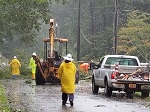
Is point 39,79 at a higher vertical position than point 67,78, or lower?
lower

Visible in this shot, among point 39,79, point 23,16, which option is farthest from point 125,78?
point 23,16

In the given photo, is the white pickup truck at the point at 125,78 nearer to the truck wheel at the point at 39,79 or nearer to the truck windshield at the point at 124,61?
the truck windshield at the point at 124,61

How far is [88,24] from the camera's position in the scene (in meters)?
87.2

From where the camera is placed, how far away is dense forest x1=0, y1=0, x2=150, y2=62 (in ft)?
126

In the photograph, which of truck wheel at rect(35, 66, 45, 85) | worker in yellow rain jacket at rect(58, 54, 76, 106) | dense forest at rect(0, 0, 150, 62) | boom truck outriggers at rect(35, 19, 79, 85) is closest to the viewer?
worker in yellow rain jacket at rect(58, 54, 76, 106)

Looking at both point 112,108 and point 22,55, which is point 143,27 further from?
point 112,108

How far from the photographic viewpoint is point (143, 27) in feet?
183

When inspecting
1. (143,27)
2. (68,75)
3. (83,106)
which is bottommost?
(83,106)

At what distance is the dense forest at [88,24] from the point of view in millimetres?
38531

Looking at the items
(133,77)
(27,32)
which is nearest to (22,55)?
(27,32)

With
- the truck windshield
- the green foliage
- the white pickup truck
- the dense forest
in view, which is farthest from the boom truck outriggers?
the white pickup truck

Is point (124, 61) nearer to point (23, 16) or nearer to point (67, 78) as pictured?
point (67, 78)

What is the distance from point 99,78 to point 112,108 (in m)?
6.79

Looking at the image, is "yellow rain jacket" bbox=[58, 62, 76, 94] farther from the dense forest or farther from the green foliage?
the green foliage
